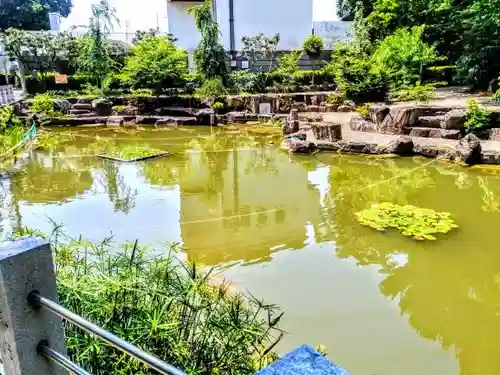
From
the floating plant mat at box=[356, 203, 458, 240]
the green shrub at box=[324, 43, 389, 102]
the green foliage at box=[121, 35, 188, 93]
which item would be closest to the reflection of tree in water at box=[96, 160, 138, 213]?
the floating plant mat at box=[356, 203, 458, 240]

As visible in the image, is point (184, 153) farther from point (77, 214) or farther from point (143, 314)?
point (143, 314)

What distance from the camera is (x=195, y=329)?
77.3 inches

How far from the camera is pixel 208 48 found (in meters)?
15.2

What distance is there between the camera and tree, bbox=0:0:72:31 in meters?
23.6

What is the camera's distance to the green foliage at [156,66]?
14984mm

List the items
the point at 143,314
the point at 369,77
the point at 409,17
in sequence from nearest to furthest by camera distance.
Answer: the point at 143,314, the point at 369,77, the point at 409,17

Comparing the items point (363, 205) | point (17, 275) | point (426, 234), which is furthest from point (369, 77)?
point (17, 275)

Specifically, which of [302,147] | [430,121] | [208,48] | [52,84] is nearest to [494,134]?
[430,121]

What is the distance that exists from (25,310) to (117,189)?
5609 mm

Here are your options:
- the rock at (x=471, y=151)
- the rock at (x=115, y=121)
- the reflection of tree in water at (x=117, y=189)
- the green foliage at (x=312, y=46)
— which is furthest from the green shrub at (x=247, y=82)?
the rock at (x=471, y=151)

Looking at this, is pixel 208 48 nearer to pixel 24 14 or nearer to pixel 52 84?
pixel 52 84

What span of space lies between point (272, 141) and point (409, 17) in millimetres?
7422

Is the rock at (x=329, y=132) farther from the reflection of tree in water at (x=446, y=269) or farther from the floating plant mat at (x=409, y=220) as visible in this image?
the floating plant mat at (x=409, y=220)

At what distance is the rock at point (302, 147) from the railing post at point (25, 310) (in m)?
8.20
